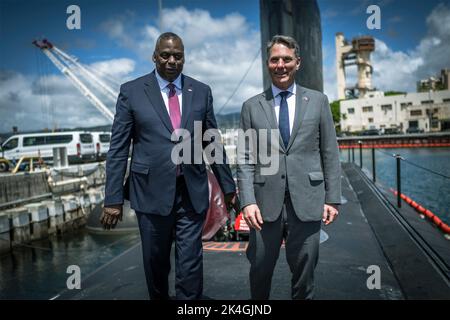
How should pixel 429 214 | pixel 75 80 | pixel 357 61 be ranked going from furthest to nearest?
1. pixel 357 61
2. pixel 75 80
3. pixel 429 214

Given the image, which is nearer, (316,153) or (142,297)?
(316,153)

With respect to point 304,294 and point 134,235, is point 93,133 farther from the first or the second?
point 304,294

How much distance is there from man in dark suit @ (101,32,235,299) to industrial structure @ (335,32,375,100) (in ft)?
291

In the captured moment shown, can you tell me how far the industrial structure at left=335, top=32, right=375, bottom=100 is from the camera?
86.9 meters

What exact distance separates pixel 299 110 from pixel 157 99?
0.92 metres

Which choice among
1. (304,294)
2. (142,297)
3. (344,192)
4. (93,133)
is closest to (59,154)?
(93,133)

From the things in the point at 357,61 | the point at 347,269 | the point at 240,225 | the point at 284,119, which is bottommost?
the point at 347,269

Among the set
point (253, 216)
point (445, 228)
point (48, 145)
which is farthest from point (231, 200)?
point (48, 145)

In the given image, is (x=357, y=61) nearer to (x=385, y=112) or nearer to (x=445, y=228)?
(x=385, y=112)

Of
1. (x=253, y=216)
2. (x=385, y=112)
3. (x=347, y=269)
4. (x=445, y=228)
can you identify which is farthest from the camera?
(x=385, y=112)

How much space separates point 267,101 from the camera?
2410 millimetres

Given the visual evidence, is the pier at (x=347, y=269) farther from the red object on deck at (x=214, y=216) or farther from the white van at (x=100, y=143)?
the white van at (x=100, y=143)

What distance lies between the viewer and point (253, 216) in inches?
89.6
